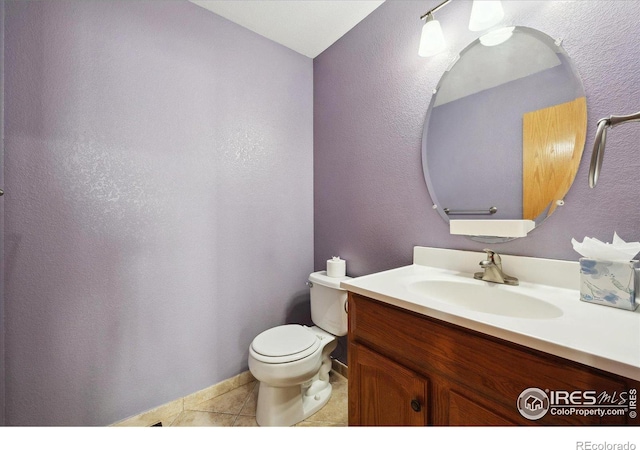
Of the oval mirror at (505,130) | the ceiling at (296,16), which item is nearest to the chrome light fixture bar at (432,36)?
the oval mirror at (505,130)

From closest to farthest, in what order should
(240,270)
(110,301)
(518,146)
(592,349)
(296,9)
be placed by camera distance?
Result: (592,349) < (518,146) < (110,301) < (296,9) < (240,270)

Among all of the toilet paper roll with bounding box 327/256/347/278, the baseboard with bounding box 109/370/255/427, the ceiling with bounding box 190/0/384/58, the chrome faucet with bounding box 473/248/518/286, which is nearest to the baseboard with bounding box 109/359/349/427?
the baseboard with bounding box 109/370/255/427

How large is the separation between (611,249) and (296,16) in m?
1.80

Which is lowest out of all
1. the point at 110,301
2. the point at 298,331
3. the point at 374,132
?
the point at 298,331

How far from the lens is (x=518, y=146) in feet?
3.27

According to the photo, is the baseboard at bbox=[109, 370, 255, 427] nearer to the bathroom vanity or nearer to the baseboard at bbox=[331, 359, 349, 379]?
the baseboard at bbox=[331, 359, 349, 379]

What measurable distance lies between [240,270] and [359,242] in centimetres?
77

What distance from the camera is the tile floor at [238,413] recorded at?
4.39ft

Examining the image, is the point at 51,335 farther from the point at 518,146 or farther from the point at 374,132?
the point at 518,146

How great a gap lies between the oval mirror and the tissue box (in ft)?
0.81

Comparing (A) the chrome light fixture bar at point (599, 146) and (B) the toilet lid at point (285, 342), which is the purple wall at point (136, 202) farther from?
(A) the chrome light fixture bar at point (599, 146)

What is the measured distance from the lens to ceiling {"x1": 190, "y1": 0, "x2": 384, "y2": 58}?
1427 mm

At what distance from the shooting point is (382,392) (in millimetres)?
857

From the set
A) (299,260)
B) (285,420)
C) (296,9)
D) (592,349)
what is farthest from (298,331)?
(296,9)
